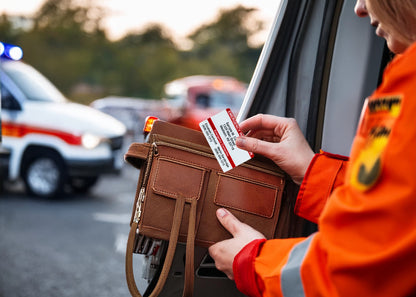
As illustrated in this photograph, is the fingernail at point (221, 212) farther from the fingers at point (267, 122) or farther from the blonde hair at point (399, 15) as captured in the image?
the blonde hair at point (399, 15)

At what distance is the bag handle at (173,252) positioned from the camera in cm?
133

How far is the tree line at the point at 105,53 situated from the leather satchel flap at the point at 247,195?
3048 cm

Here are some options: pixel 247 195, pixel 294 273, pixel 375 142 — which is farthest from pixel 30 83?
pixel 375 142

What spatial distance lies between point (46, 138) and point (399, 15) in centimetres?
592

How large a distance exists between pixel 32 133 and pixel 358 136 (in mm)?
5980

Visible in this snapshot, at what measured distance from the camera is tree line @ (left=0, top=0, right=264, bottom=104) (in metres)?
33.8

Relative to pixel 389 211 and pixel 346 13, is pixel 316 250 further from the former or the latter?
pixel 346 13

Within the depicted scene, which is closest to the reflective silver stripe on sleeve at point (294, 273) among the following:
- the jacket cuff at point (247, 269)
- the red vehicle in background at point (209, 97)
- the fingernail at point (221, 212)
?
Answer: the jacket cuff at point (247, 269)

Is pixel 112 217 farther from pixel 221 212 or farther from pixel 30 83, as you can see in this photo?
pixel 221 212

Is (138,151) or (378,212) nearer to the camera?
(378,212)

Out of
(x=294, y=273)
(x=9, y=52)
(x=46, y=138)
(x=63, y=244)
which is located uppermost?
(x=9, y=52)

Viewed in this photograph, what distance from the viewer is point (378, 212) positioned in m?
0.76

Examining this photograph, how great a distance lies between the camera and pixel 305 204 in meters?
1.45

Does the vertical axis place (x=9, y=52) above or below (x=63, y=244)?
above
